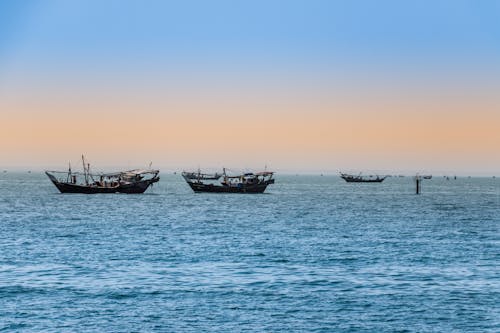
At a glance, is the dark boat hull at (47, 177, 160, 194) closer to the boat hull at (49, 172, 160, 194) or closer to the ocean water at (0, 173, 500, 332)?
the boat hull at (49, 172, 160, 194)

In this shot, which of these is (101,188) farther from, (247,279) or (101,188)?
(247,279)

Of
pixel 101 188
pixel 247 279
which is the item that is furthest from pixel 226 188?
pixel 247 279

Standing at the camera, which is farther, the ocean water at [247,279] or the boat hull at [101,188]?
the boat hull at [101,188]

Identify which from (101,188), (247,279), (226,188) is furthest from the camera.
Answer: (226,188)

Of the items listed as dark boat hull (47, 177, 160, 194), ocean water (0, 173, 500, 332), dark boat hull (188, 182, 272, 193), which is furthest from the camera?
dark boat hull (188, 182, 272, 193)

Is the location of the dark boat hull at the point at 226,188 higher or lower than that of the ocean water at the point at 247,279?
higher

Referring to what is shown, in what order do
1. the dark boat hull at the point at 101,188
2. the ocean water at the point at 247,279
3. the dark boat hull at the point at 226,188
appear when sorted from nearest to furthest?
the ocean water at the point at 247,279 → the dark boat hull at the point at 101,188 → the dark boat hull at the point at 226,188

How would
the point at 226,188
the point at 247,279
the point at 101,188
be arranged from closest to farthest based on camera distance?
the point at 247,279, the point at 101,188, the point at 226,188

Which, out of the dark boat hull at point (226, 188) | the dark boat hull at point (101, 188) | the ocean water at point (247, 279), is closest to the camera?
the ocean water at point (247, 279)

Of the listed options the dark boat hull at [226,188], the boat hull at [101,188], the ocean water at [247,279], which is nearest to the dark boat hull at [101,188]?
the boat hull at [101,188]

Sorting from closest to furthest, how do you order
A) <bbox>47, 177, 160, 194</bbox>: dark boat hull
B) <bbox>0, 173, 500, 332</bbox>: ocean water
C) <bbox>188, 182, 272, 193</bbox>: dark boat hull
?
<bbox>0, 173, 500, 332</bbox>: ocean water < <bbox>47, 177, 160, 194</bbox>: dark boat hull < <bbox>188, 182, 272, 193</bbox>: dark boat hull

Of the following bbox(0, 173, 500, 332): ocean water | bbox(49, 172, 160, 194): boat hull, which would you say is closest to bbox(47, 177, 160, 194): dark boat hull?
bbox(49, 172, 160, 194): boat hull

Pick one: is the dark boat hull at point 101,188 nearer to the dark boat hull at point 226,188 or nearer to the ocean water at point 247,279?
the dark boat hull at point 226,188

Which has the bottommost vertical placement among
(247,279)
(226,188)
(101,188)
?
(247,279)
